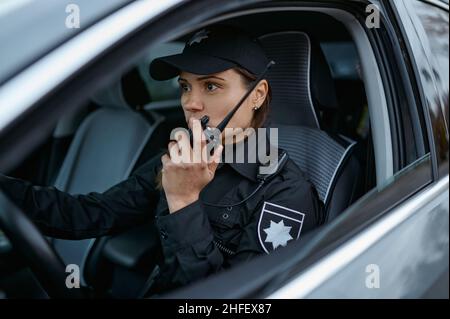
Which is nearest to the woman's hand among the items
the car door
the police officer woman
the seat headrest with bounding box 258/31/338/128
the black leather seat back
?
the police officer woman

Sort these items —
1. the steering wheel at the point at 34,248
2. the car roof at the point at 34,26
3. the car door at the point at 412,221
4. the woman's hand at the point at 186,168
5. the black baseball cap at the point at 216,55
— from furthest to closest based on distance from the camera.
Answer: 1. the black baseball cap at the point at 216,55
2. the woman's hand at the point at 186,168
3. the car door at the point at 412,221
4. the steering wheel at the point at 34,248
5. the car roof at the point at 34,26

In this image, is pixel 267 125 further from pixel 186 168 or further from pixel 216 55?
pixel 186 168

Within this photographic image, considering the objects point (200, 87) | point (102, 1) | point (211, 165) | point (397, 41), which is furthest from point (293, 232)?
point (102, 1)

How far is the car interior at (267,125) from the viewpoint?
5.74 ft

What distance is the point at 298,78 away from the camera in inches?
73.3

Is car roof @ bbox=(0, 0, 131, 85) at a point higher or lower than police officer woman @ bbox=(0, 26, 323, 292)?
higher

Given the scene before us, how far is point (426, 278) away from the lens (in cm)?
129

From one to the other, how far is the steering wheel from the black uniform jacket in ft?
0.65

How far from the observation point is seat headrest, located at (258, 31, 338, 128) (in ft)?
6.07

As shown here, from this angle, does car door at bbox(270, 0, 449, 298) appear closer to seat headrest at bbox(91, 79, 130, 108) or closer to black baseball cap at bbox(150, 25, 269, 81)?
black baseball cap at bbox(150, 25, 269, 81)

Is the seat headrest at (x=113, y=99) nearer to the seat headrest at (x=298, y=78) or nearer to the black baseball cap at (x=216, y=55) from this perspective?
the seat headrest at (x=298, y=78)

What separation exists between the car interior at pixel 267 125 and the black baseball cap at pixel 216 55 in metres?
0.08

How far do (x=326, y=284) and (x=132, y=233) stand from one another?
150 cm

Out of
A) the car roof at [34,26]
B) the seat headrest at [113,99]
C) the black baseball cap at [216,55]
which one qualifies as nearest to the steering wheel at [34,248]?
the car roof at [34,26]
